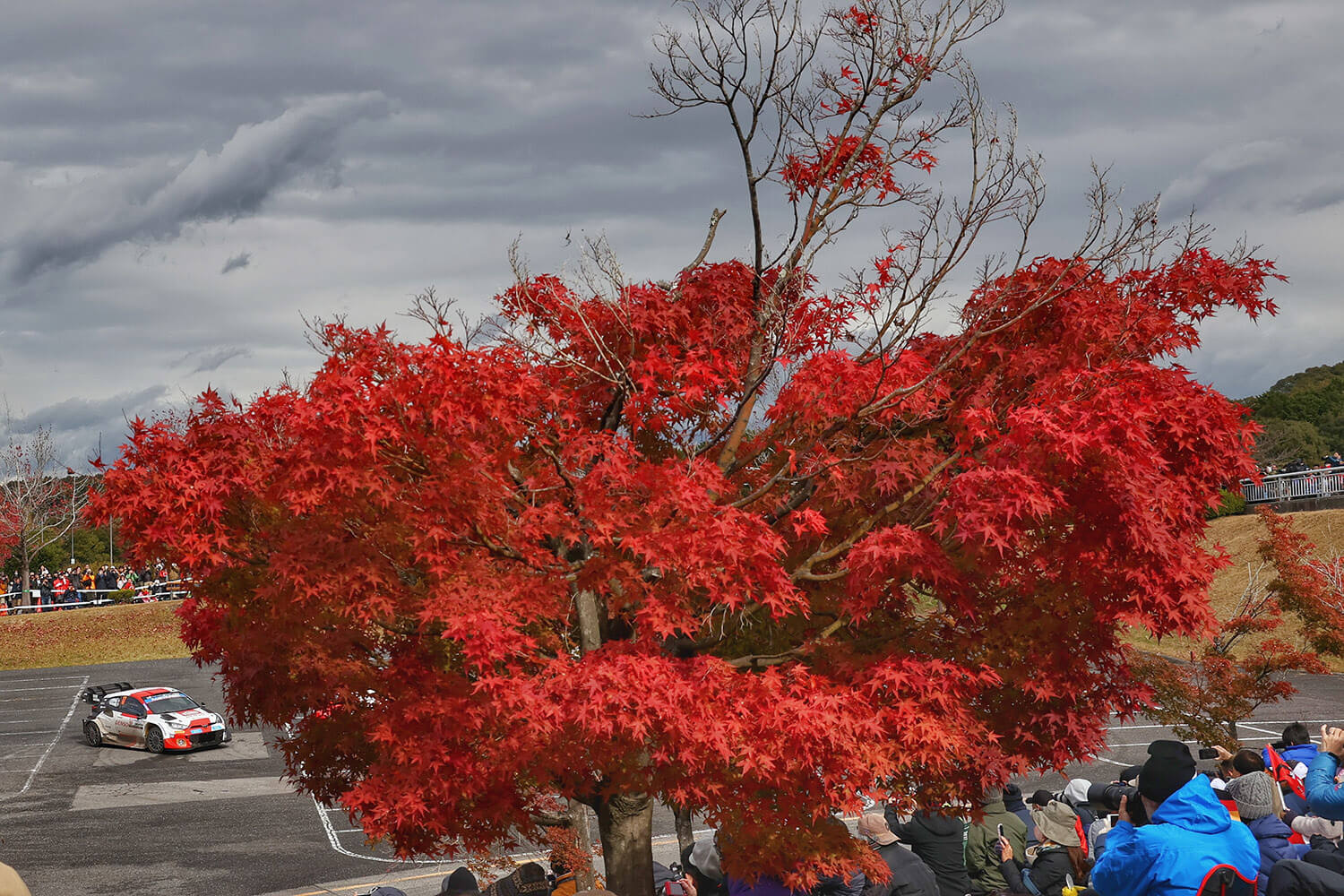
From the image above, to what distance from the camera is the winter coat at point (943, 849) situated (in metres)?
8.36

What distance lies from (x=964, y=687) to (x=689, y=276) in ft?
12.1

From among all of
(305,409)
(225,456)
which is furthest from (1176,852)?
(225,456)

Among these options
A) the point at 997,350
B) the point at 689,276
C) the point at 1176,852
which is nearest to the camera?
the point at 1176,852

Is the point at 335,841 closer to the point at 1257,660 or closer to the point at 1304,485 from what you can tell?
the point at 1257,660

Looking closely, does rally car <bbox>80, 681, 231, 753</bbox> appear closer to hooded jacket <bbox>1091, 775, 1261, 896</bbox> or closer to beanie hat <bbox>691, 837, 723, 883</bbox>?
beanie hat <bbox>691, 837, 723, 883</bbox>

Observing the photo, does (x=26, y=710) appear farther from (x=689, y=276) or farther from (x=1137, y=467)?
(x=1137, y=467)

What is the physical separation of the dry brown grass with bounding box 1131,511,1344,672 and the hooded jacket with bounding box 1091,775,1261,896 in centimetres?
3106

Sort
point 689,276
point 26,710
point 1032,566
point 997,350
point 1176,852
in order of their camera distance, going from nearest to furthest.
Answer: point 1176,852 < point 1032,566 < point 997,350 < point 689,276 < point 26,710

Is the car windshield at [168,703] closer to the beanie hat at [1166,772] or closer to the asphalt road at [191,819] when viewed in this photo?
the asphalt road at [191,819]

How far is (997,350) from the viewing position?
7.61 meters

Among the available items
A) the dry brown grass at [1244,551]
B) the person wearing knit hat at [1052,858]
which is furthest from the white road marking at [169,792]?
the dry brown grass at [1244,551]

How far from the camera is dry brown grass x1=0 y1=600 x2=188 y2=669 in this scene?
3916 centimetres

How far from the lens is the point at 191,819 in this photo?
19734mm

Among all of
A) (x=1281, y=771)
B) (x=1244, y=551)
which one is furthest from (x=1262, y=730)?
(x=1281, y=771)
